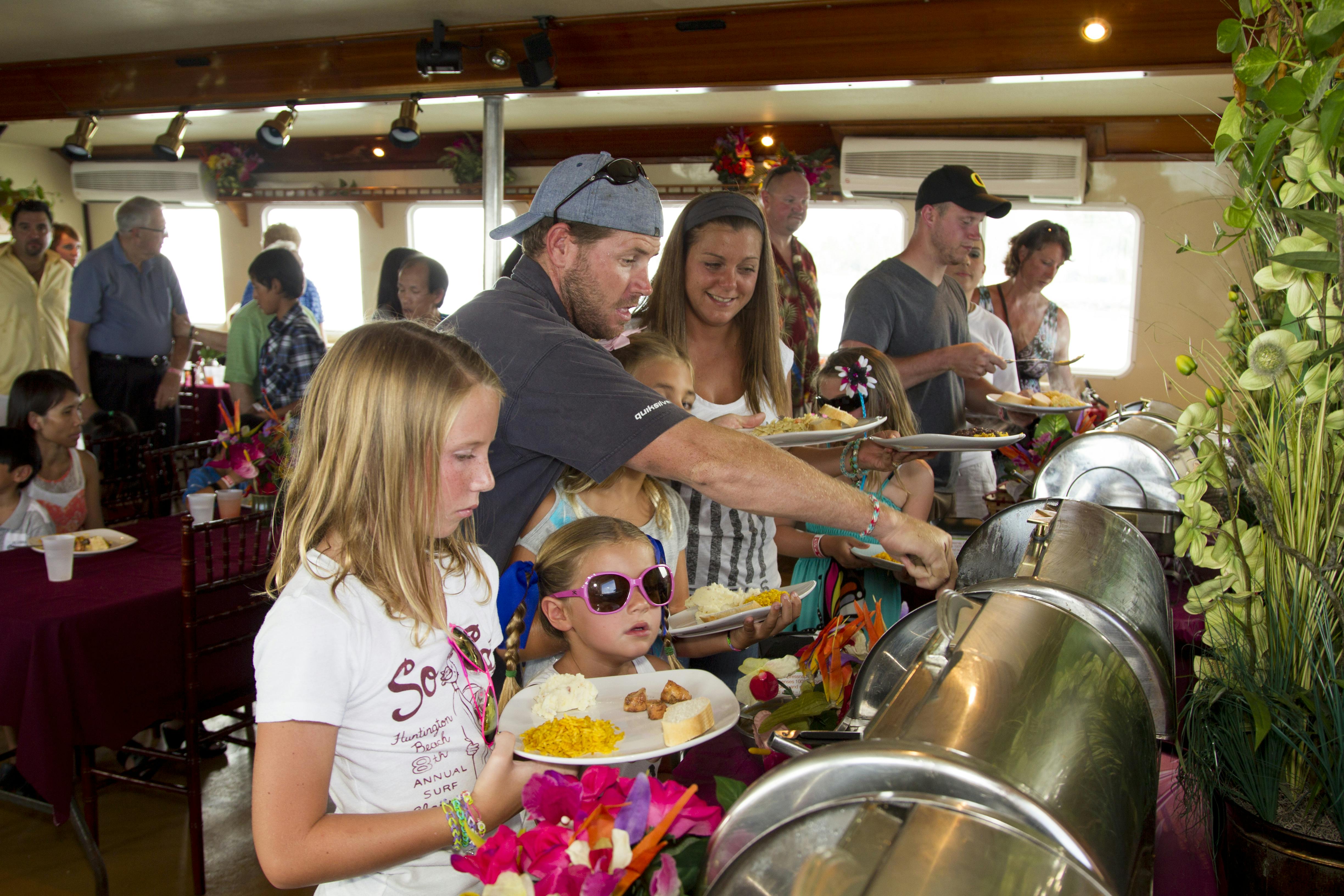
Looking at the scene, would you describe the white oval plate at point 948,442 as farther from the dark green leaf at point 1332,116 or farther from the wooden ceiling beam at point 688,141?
the wooden ceiling beam at point 688,141

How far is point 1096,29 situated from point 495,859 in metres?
4.48

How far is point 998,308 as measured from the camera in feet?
14.5

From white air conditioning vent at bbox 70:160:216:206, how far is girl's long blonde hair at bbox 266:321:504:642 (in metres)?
10.0

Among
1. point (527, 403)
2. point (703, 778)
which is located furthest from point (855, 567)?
point (703, 778)

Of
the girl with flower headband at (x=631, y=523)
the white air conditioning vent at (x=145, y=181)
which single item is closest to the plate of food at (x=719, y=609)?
the girl with flower headband at (x=631, y=523)

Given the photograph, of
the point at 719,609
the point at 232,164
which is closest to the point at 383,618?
the point at 719,609

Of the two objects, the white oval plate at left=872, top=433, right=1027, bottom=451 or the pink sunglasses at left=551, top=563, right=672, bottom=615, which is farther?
the white oval plate at left=872, top=433, right=1027, bottom=451

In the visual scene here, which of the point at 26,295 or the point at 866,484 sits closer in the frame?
the point at 866,484

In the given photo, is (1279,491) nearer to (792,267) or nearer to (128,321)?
(792,267)

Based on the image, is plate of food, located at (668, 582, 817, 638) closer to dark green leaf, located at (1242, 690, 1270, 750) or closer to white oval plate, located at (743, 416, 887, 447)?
white oval plate, located at (743, 416, 887, 447)

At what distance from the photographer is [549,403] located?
154 centimetres

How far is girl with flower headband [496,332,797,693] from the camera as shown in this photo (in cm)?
161

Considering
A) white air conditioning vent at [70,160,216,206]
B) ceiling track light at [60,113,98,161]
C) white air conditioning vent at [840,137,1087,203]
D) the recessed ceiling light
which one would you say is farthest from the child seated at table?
white air conditioning vent at [70,160,216,206]

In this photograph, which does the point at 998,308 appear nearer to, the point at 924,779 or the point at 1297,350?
the point at 1297,350
